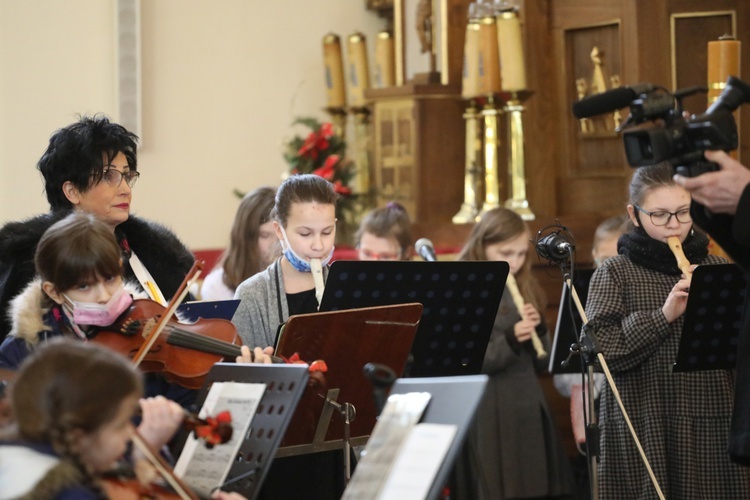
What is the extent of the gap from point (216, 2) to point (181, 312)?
17.0 ft

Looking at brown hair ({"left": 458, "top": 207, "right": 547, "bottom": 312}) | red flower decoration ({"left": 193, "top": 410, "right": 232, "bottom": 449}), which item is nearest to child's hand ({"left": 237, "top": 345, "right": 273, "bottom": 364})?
red flower decoration ({"left": 193, "top": 410, "right": 232, "bottom": 449})

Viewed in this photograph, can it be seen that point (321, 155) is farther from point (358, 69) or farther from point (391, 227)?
point (391, 227)

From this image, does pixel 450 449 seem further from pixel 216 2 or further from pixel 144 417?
pixel 216 2

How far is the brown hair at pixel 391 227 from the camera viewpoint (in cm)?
500

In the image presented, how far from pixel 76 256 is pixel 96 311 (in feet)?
0.46

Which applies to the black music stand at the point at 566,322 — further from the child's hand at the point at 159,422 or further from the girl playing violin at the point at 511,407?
the child's hand at the point at 159,422

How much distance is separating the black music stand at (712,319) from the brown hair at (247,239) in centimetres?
202

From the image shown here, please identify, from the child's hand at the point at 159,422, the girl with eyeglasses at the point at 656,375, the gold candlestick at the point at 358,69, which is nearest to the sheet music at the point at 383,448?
the child's hand at the point at 159,422

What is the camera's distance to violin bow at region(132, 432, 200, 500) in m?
2.07

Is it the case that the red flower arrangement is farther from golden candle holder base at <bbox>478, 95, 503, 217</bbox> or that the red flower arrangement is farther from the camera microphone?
the camera microphone

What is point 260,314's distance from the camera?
338cm

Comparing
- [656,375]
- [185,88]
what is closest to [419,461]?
[656,375]

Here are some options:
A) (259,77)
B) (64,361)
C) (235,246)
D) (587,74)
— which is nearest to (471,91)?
(587,74)

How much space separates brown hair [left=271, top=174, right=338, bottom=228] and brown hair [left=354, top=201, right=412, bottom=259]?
1434 mm
